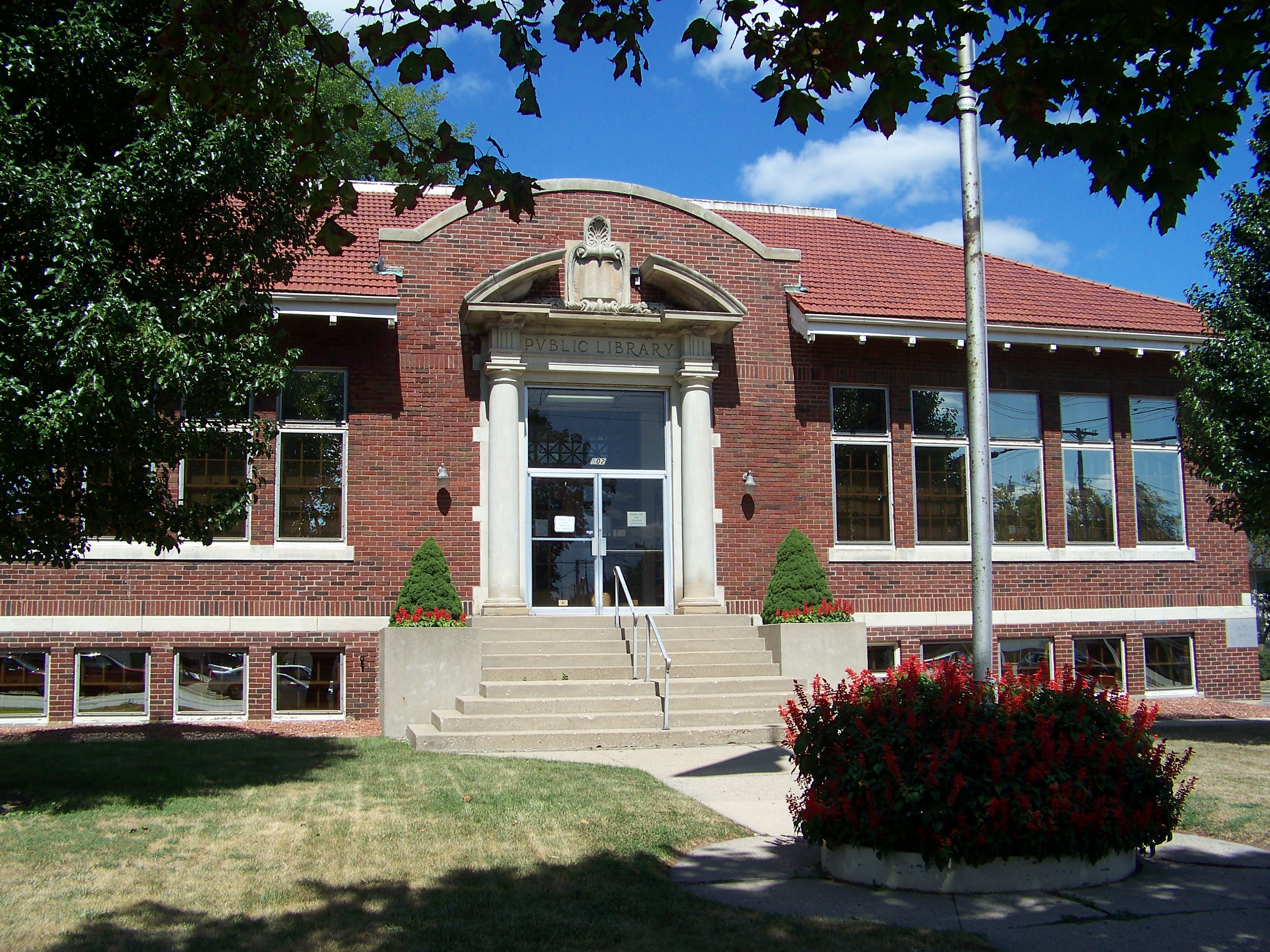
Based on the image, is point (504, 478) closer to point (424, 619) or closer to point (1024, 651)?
point (424, 619)

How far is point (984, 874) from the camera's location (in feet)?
20.1

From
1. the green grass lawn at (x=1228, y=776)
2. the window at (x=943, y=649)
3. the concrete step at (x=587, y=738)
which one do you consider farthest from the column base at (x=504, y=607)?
the green grass lawn at (x=1228, y=776)

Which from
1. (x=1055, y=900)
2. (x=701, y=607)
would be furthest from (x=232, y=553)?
(x=1055, y=900)

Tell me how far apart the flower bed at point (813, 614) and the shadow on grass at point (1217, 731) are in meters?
3.96

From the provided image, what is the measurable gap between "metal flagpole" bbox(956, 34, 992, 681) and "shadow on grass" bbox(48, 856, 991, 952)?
3.97m

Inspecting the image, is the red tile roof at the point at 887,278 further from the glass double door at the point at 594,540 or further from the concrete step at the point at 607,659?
the concrete step at the point at 607,659

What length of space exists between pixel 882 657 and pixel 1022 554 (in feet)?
9.01

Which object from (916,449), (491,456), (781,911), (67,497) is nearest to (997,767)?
(781,911)

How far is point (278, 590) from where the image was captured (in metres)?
14.9

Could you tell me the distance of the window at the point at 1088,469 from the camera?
702 inches

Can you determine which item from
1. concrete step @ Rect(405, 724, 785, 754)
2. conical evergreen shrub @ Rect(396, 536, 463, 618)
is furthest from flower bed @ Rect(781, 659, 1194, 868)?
conical evergreen shrub @ Rect(396, 536, 463, 618)

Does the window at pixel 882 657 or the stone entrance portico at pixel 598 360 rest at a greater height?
the stone entrance portico at pixel 598 360

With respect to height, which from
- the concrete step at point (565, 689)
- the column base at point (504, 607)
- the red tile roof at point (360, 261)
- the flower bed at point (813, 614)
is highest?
the red tile roof at point (360, 261)

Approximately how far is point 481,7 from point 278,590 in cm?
1050
